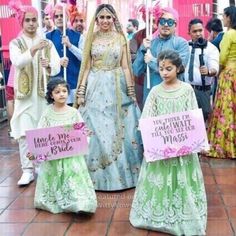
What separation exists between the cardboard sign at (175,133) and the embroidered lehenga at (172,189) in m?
0.07

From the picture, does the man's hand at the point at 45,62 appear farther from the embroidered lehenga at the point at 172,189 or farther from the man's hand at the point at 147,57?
the embroidered lehenga at the point at 172,189

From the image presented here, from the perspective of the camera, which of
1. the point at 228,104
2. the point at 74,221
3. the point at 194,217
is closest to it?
the point at 194,217

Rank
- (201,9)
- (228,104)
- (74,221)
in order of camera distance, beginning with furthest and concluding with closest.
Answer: (201,9) < (228,104) < (74,221)

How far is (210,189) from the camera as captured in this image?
4.61 m

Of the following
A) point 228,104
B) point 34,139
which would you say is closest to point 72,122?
point 34,139

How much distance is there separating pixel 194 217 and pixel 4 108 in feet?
18.7

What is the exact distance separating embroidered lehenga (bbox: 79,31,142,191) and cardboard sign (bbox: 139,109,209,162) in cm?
107

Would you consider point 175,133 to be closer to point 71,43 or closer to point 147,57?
point 147,57

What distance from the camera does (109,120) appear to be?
4.62 m

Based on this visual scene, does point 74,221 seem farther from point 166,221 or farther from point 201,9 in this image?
point 201,9

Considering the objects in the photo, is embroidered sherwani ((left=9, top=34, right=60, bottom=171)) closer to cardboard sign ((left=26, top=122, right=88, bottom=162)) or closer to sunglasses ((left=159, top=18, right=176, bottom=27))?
cardboard sign ((left=26, top=122, right=88, bottom=162))

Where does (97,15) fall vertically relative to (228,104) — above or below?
above

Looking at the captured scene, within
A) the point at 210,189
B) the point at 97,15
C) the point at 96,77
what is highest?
the point at 97,15

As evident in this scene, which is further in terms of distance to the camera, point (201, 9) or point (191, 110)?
point (201, 9)
